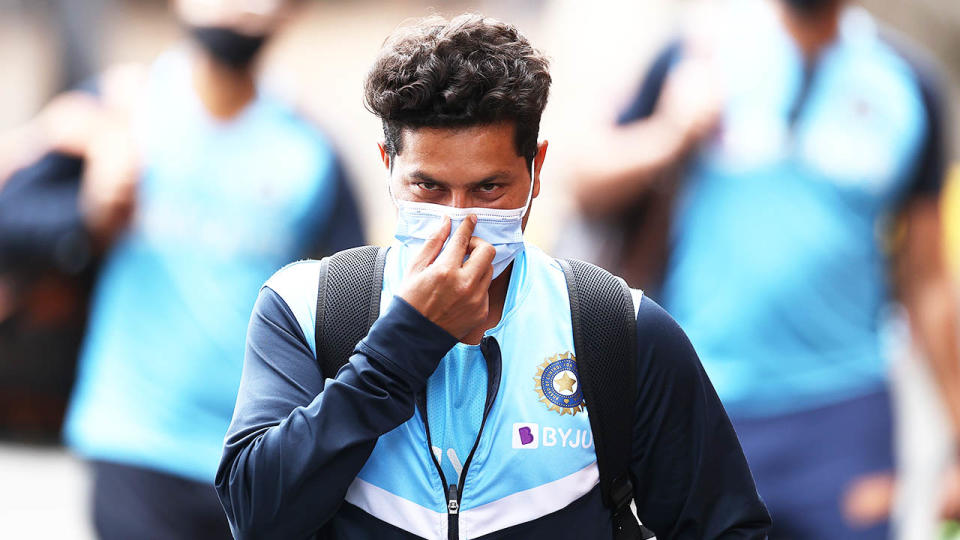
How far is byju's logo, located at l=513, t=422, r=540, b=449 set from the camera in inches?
92.3

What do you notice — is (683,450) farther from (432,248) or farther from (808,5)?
(808,5)

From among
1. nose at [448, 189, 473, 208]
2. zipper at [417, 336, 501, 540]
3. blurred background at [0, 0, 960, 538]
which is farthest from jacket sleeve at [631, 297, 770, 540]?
blurred background at [0, 0, 960, 538]

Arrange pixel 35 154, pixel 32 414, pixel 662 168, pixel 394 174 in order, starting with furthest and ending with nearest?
pixel 32 414, pixel 35 154, pixel 662 168, pixel 394 174

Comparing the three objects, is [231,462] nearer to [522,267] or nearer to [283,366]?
[283,366]

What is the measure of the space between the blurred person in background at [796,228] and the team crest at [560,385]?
2.42m

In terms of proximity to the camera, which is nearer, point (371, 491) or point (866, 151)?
point (371, 491)

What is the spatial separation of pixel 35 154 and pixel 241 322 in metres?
1.08

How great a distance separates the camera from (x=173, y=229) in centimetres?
495

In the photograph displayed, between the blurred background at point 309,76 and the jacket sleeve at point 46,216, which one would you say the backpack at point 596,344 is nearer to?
the jacket sleeve at point 46,216

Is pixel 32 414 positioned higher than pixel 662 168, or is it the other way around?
pixel 662 168

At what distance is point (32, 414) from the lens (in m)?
11.4

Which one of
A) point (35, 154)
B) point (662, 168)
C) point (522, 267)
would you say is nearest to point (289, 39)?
point (35, 154)

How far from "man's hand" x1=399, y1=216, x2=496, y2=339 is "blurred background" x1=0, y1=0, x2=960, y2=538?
4.27m

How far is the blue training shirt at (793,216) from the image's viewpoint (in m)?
4.78
